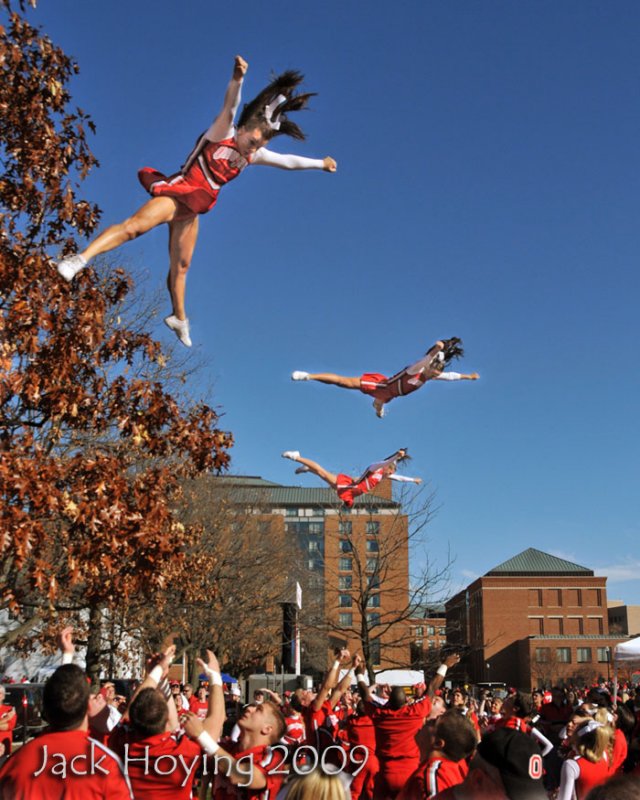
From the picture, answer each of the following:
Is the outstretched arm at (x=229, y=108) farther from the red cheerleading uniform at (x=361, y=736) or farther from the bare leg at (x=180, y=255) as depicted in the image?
the red cheerleading uniform at (x=361, y=736)

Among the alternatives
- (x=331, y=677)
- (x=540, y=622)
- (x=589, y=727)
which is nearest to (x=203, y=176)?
(x=331, y=677)

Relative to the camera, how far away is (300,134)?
23.1ft

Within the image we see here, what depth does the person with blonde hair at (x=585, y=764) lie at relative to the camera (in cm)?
650

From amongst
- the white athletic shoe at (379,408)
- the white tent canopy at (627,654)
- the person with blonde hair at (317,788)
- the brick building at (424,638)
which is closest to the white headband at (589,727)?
the person with blonde hair at (317,788)

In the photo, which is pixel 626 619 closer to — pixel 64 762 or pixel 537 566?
pixel 537 566

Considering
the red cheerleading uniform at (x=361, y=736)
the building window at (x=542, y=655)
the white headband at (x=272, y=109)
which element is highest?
the white headband at (x=272, y=109)

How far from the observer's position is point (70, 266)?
21.4 feet

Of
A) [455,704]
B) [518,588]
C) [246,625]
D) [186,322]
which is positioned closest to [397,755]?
[455,704]

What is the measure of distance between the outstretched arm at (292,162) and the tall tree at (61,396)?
3.08 metres

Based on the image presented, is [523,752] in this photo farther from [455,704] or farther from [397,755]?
[455,704]

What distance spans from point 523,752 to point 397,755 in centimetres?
498

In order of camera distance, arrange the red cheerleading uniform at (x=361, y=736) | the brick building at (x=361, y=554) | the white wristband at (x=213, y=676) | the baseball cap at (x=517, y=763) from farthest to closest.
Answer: the brick building at (x=361, y=554) < the red cheerleading uniform at (x=361, y=736) < the white wristband at (x=213, y=676) < the baseball cap at (x=517, y=763)

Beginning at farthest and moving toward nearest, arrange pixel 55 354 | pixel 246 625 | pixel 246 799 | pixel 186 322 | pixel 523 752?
pixel 246 625 < pixel 55 354 < pixel 186 322 < pixel 246 799 < pixel 523 752

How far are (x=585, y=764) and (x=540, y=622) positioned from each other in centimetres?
8754
